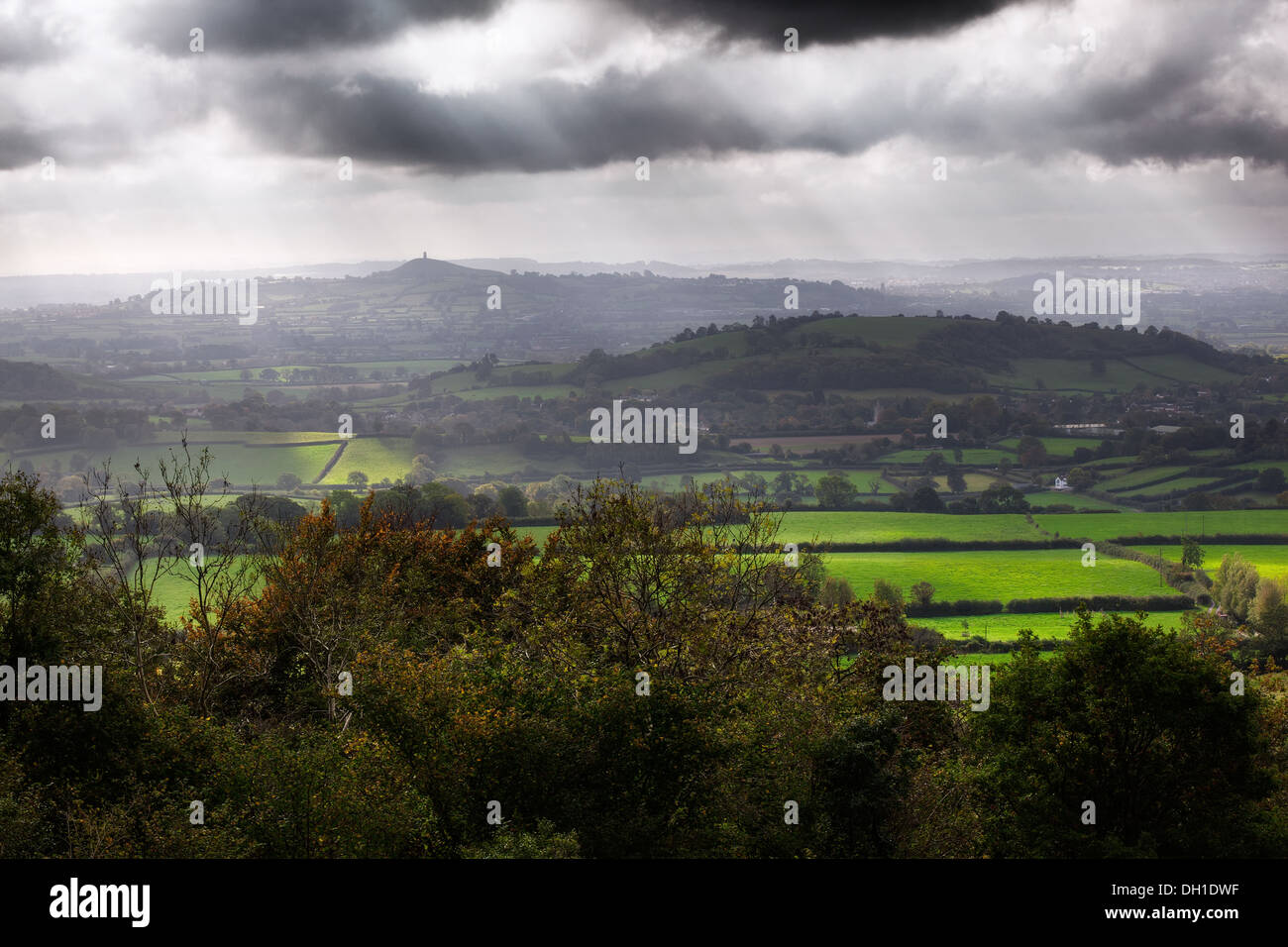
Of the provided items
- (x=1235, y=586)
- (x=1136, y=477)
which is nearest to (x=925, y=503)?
(x=1235, y=586)

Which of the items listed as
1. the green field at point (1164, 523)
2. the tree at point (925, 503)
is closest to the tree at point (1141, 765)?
the green field at point (1164, 523)

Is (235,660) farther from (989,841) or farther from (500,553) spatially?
(989,841)

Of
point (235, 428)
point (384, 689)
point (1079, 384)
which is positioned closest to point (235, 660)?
point (384, 689)

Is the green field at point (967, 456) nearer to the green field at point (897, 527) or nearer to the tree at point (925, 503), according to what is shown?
the tree at point (925, 503)

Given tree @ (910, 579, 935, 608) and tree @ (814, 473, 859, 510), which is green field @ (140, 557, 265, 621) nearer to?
tree @ (910, 579, 935, 608)

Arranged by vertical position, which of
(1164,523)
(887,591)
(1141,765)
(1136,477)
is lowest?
(887,591)

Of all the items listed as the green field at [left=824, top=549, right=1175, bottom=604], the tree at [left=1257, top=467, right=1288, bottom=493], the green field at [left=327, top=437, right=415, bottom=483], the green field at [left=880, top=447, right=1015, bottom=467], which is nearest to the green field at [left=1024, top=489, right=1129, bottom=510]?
the green field at [left=880, top=447, right=1015, bottom=467]

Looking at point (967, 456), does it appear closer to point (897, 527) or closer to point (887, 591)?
point (897, 527)
